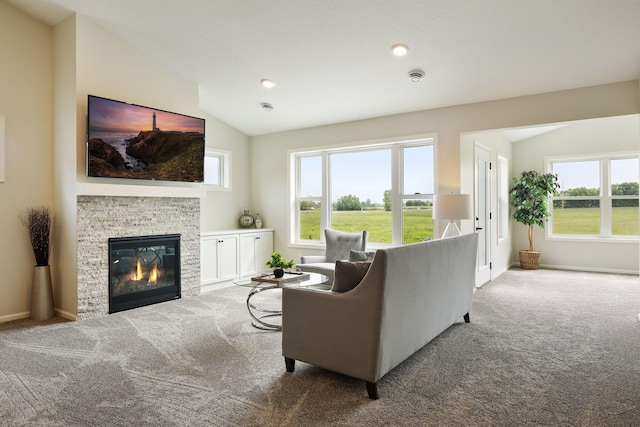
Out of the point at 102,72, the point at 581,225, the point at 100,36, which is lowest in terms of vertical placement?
the point at 581,225

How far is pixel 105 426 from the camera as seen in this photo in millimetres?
2039

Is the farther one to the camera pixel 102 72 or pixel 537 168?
pixel 537 168

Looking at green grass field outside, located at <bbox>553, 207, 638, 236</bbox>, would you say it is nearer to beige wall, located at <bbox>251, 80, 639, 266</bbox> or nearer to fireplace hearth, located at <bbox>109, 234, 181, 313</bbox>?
beige wall, located at <bbox>251, 80, 639, 266</bbox>

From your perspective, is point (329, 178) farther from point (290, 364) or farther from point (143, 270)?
point (290, 364)

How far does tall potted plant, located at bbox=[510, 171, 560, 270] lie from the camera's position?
7.13 metres

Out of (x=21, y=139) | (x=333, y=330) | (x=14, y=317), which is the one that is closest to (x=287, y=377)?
(x=333, y=330)

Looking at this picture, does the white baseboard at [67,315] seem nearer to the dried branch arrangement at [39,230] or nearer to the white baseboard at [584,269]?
the dried branch arrangement at [39,230]

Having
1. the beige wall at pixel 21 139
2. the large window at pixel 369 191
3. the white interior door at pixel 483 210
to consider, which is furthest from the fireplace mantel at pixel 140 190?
the white interior door at pixel 483 210

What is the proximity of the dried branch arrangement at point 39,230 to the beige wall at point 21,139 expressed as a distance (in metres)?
0.08

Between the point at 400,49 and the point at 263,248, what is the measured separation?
12.6 ft

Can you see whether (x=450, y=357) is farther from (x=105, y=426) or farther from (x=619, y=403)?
(x=105, y=426)

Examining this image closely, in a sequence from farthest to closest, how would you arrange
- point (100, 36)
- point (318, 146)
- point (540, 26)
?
point (318, 146) → point (100, 36) → point (540, 26)

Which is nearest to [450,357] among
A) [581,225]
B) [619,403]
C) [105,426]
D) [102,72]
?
[619,403]

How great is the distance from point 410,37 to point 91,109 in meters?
3.20
